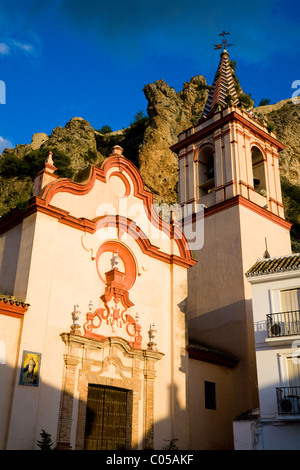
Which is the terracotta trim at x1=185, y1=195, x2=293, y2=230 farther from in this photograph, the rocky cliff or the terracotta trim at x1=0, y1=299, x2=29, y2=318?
the rocky cliff

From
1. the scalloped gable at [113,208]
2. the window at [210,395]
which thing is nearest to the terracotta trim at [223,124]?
the scalloped gable at [113,208]

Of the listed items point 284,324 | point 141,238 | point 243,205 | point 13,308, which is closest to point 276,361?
point 284,324

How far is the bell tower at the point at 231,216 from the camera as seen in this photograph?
22797mm

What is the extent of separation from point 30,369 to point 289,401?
8.03 metres

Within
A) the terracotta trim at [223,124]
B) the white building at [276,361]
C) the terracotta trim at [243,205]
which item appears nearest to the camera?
the white building at [276,361]

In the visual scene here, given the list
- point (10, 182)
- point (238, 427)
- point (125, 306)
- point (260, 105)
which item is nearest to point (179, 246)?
point (125, 306)

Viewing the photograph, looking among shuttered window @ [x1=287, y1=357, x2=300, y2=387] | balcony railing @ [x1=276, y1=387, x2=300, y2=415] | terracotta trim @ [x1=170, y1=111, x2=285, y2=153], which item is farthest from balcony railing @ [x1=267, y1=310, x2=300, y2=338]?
terracotta trim @ [x1=170, y1=111, x2=285, y2=153]

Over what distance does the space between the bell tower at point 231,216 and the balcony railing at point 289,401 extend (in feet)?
16.4

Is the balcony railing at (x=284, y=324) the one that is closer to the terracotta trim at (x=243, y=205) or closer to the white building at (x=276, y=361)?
the white building at (x=276, y=361)

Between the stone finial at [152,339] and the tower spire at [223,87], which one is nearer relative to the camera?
the stone finial at [152,339]

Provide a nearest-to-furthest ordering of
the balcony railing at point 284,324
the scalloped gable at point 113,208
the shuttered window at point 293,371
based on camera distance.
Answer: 1. the shuttered window at point 293,371
2. the scalloped gable at point 113,208
3. the balcony railing at point 284,324

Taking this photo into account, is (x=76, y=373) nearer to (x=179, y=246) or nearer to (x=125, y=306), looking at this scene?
(x=125, y=306)

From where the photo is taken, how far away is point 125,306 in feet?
58.0

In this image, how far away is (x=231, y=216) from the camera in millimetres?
25359
